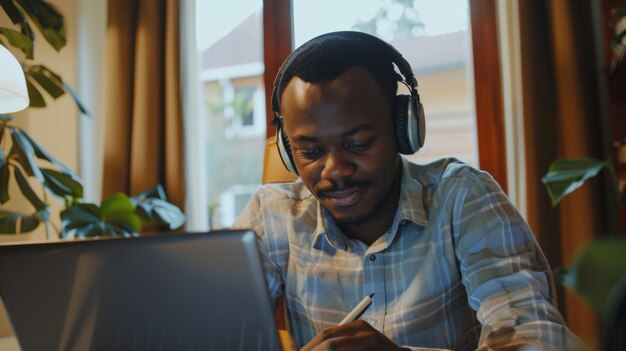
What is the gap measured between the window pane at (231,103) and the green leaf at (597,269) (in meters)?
2.54

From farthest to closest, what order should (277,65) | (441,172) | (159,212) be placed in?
(277,65)
(159,212)
(441,172)

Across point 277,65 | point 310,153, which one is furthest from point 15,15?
point 310,153

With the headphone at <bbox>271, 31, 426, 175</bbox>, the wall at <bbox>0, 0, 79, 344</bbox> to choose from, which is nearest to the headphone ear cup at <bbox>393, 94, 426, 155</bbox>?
the headphone at <bbox>271, 31, 426, 175</bbox>

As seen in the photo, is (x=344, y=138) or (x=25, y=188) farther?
(x=25, y=188)

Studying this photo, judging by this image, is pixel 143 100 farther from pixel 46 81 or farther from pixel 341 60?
pixel 341 60

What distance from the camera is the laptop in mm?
532

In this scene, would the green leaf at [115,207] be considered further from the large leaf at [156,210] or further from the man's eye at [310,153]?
the man's eye at [310,153]

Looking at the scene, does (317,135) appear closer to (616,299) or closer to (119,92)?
(616,299)

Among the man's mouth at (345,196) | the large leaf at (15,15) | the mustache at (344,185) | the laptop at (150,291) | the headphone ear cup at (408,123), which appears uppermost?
the large leaf at (15,15)

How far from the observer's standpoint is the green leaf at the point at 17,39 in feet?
6.55

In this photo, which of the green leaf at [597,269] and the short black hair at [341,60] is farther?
the short black hair at [341,60]

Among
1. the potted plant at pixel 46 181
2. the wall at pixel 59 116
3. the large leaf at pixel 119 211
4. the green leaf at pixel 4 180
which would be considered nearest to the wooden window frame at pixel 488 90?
the potted plant at pixel 46 181

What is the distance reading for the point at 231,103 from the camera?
2.76 metres

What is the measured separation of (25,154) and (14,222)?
1.02ft
